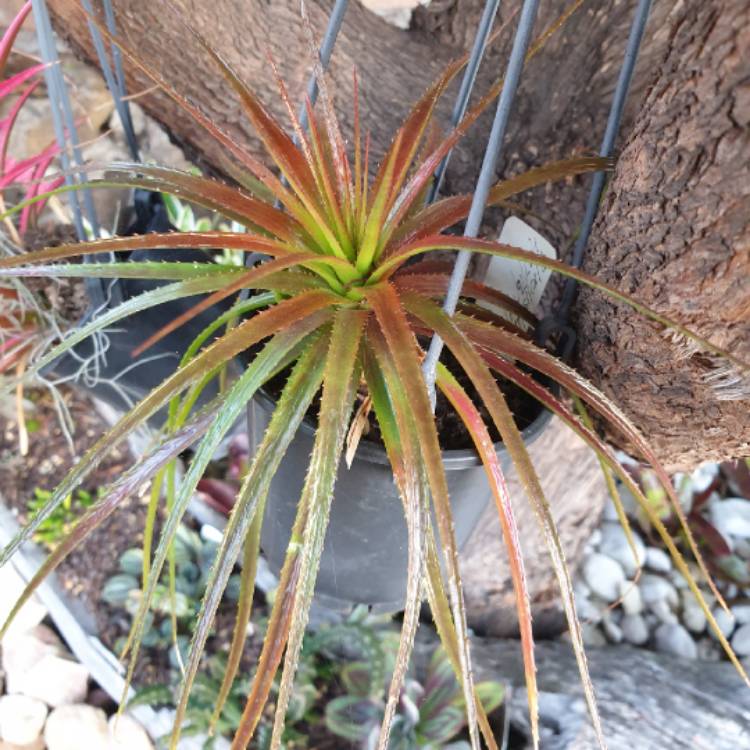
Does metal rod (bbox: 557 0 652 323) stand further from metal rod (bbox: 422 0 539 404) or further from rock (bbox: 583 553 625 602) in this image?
rock (bbox: 583 553 625 602)

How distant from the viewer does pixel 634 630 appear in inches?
50.7

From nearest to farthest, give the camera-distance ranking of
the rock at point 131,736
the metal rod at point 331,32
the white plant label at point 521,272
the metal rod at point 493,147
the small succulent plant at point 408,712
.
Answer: the metal rod at point 493,147 → the metal rod at point 331,32 → the white plant label at point 521,272 → the small succulent plant at point 408,712 → the rock at point 131,736

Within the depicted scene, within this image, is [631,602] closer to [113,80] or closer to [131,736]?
[131,736]

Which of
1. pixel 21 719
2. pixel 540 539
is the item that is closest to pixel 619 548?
pixel 540 539

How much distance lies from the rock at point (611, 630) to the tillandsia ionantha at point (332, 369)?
80 cm

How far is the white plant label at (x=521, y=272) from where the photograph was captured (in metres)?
0.66

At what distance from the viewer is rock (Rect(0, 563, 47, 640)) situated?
1293 millimetres

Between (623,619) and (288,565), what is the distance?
104 centimetres

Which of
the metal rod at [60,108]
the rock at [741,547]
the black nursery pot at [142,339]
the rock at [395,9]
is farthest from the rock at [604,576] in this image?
the rock at [395,9]

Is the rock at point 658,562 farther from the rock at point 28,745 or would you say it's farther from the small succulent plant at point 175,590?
the rock at point 28,745

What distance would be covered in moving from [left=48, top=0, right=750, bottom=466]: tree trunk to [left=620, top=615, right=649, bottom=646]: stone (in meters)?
0.67

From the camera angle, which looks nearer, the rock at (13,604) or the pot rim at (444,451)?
the pot rim at (444,451)

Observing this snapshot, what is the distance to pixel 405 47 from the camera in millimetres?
867

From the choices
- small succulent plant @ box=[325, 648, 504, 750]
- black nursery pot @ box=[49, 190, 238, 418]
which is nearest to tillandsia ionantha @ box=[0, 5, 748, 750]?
black nursery pot @ box=[49, 190, 238, 418]
